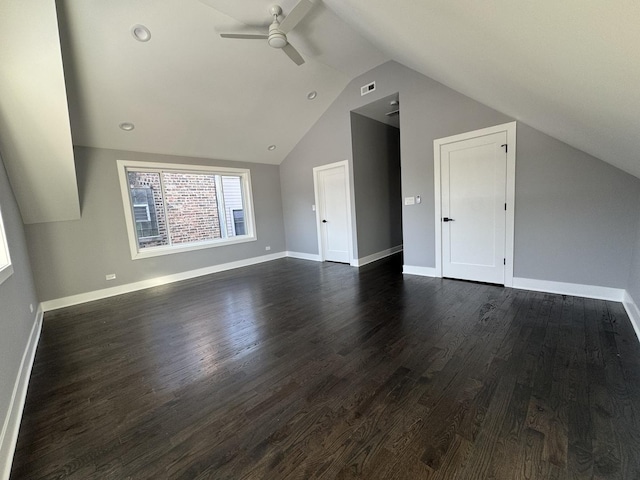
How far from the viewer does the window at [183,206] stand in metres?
4.63

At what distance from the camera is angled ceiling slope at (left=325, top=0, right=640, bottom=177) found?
856 mm

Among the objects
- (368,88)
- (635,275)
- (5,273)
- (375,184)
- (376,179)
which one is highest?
(368,88)

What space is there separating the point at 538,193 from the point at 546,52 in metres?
2.59

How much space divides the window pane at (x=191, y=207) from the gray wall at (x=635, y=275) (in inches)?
249

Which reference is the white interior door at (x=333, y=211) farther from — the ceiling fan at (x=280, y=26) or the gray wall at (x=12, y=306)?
the gray wall at (x=12, y=306)

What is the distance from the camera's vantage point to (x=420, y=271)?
4.32m

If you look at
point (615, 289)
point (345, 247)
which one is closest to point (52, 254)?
point (345, 247)

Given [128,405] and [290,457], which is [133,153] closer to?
[128,405]

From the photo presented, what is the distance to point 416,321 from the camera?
106 inches

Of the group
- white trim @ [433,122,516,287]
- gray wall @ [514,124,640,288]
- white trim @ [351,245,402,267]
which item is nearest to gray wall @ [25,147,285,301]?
white trim @ [351,245,402,267]

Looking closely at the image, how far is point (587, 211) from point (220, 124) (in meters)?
5.39

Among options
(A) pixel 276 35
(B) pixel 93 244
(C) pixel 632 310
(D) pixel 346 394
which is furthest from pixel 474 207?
(B) pixel 93 244

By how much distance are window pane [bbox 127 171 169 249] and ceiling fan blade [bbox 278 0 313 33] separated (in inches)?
140

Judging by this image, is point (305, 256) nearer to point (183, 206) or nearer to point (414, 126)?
point (183, 206)
